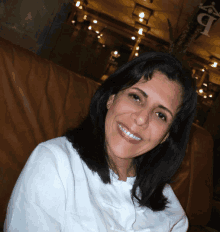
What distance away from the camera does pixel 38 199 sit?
75 cm

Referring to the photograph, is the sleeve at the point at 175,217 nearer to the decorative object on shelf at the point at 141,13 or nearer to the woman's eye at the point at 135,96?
the woman's eye at the point at 135,96

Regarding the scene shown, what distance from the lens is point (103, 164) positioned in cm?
106

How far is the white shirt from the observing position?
29.6 inches

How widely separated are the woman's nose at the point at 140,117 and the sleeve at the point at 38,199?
1.45 ft

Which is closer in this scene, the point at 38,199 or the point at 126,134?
the point at 38,199

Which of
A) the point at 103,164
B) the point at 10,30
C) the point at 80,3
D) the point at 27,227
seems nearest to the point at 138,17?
the point at 80,3

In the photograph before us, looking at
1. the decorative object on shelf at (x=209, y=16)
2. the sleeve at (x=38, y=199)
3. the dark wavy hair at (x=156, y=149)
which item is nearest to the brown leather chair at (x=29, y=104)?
the dark wavy hair at (x=156, y=149)

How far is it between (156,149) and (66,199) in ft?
2.60

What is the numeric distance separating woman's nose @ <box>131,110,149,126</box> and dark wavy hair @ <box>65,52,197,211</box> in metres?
0.20

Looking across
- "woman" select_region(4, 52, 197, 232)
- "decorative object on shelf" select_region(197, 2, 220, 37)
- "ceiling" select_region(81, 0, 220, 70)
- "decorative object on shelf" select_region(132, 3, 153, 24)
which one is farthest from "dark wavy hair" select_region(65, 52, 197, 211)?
"decorative object on shelf" select_region(132, 3, 153, 24)

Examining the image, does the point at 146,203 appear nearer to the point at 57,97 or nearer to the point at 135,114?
the point at 135,114

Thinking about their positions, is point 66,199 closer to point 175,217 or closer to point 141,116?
point 141,116

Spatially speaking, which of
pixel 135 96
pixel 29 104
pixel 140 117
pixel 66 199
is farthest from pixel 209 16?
pixel 66 199

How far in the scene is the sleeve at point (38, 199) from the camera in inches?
29.2
